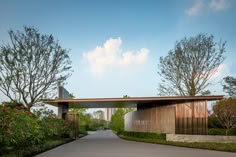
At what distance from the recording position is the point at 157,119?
967 inches

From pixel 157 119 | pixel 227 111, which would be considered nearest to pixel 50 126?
pixel 157 119

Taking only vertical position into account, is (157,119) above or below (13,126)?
below

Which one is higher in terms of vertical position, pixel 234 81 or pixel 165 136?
pixel 234 81

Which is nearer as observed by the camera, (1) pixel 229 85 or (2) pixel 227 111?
(2) pixel 227 111

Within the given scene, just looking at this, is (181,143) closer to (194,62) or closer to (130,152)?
(130,152)

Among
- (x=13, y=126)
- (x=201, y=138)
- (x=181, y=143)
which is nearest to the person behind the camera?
(x=13, y=126)

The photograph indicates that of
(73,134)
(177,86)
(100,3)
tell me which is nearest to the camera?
(100,3)

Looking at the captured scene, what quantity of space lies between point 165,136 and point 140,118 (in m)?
6.61

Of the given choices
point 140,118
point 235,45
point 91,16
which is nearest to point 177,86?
point 140,118

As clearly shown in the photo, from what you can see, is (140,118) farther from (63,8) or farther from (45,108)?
(63,8)

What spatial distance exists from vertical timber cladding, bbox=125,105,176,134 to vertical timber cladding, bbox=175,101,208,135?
1.90 feet

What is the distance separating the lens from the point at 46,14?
19438 millimetres

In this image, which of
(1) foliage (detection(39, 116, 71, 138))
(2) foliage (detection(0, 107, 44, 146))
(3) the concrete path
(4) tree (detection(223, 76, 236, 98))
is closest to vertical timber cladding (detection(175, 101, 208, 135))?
(3) the concrete path

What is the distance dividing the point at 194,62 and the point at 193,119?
38.1ft
